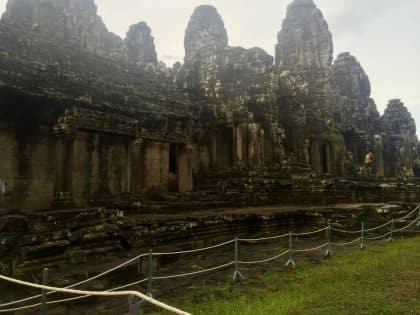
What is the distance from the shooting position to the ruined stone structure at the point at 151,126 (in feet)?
44.0

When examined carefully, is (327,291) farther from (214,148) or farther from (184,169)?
(214,148)

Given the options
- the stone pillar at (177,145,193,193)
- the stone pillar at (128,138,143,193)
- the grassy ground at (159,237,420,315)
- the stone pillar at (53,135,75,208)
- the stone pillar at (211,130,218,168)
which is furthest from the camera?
the stone pillar at (211,130,218,168)

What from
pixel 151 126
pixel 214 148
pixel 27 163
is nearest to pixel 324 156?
pixel 214 148

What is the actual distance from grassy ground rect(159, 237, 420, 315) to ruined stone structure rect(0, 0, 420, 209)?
22.2 ft

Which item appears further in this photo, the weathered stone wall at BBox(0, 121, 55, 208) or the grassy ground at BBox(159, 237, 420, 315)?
the weathered stone wall at BBox(0, 121, 55, 208)

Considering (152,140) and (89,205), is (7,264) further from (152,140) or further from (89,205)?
(152,140)

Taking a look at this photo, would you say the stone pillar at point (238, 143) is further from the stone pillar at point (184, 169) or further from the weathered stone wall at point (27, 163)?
the weathered stone wall at point (27, 163)

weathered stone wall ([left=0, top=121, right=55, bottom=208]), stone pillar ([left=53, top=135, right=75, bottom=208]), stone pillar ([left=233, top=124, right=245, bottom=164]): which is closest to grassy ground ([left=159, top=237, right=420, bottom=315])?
stone pillar ([left=53, top=135, right=75, bottom=208])

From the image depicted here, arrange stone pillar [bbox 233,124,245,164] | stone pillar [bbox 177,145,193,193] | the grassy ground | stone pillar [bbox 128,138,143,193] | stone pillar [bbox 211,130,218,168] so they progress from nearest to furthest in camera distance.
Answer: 1. the grassy ground
2. stone pillar [bbox 128,138,143,193]
3. stone pillar [bbox 177,145,193,193]
4. stone pillar [bbox 233,124,245,164]
5. stone pillar [bbox 211,130,218,168]

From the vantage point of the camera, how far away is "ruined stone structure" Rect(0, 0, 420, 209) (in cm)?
1340

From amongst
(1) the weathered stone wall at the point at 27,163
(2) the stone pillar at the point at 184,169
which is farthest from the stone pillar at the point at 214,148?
(1) the weathered stone wall at the point at 27,163

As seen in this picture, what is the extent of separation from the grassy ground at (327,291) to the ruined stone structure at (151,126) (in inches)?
266

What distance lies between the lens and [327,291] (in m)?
6.57

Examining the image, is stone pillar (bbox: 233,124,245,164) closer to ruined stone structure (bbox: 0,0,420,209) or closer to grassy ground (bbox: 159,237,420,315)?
ruined stone structure (bbox: 0,0,420,209)
